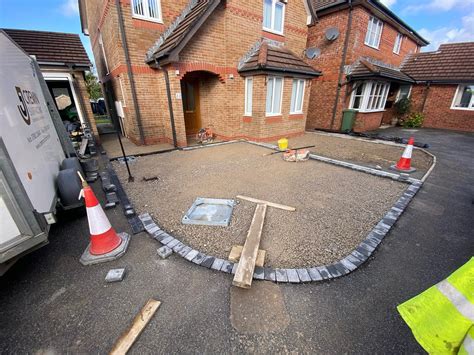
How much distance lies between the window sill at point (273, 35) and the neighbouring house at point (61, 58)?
764 centimetres

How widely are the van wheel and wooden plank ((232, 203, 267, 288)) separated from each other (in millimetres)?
3058

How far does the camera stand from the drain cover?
134 inches

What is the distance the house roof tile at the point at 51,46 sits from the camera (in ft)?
25.0

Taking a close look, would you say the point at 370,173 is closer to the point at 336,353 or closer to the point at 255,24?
the point at 336,353

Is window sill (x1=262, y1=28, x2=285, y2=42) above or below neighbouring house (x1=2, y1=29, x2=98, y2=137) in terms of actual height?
above

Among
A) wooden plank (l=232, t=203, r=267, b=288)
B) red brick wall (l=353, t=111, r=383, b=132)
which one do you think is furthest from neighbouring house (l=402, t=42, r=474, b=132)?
wooden plank (l=232, t=203, r=267, b=288)

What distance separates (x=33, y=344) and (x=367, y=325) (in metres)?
3.09

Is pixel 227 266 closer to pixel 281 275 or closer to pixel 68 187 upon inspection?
pixel 281 275

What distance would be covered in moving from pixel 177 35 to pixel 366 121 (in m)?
11.2

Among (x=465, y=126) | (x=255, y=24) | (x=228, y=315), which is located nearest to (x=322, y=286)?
(x=228, y=315)

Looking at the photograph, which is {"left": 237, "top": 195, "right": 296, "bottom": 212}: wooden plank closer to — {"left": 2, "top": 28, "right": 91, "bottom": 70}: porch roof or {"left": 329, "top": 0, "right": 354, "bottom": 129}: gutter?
{"left": 2, "top": 28, "right": 91, "bottom": 70}: porch roof

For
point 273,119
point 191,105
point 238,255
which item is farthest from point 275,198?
point 191,105

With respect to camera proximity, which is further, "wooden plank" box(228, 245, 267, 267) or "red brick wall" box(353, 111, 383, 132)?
"red brick wall" box(353, 111, 383, 132)

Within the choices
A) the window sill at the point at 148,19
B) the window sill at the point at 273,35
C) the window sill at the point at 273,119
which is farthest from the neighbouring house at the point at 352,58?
the window sill at the point at 148,19
